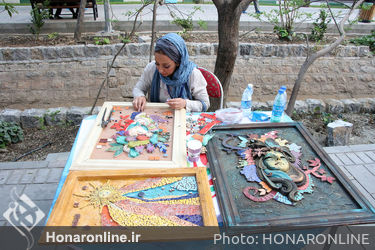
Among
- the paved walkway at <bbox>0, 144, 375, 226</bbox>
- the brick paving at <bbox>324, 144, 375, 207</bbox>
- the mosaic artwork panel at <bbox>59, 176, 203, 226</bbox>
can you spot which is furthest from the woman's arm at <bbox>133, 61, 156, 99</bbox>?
the brick paving at <bbox>324, 144, 375, 207</bbox>

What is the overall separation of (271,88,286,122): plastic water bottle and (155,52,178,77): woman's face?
887 mm

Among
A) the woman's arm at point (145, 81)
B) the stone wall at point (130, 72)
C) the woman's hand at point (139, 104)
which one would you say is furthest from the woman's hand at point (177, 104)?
the stone wall at point (130, 72)

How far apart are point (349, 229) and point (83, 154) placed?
246 cm

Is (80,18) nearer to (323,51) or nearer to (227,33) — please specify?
(227,33)

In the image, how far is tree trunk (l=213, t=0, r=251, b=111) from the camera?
2868mm

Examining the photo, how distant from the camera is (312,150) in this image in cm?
176

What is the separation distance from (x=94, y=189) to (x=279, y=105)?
58.0 inches

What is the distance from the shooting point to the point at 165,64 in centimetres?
216

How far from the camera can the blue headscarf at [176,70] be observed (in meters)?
2.11

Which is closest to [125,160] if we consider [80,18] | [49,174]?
[49,174]

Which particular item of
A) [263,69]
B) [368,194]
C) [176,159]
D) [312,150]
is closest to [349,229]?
[368,194]

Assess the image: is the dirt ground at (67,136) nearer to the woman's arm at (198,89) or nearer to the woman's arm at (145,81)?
the woman's arm at (145,81)

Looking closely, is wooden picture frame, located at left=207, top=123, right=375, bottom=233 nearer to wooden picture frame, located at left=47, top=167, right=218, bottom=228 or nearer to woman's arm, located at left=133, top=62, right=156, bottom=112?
wooden picture frame, located at left=47, top=167, right=218, bottom=228

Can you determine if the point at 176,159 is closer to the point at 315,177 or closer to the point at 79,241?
the point at 79,241
